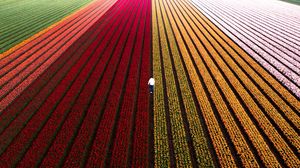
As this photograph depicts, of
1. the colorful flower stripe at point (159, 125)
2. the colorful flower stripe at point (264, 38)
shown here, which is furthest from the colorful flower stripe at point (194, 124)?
the colorful flower stripe at point (264, 38)

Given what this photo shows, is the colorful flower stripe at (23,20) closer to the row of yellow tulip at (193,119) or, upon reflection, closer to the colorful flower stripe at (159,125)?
the colorful flower stripe at (159,125)

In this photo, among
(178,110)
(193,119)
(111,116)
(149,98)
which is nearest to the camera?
(193,119)

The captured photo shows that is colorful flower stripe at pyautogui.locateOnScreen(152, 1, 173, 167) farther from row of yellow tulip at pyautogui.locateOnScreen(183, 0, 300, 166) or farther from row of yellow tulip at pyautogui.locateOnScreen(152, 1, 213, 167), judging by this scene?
row of yellow tulip at pyautogui.locateOnScreen(183, 0, 300, 166)

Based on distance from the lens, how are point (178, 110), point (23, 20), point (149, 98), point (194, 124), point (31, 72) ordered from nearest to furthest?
point (194, 124) → point (178, 110) → point (149, 98) → point (31, 72) → point (23, 20)

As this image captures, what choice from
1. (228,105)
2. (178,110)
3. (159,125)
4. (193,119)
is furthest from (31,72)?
(228,105)

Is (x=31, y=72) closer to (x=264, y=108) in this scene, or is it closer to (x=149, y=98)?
(x=149, y=98)

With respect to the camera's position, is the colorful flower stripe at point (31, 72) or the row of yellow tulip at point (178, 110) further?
the colorful flower stripe at point (31, 72)

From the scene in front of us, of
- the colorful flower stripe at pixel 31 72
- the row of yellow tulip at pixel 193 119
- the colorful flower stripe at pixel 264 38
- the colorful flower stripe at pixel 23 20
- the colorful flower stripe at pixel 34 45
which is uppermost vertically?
the colorful flower stripe at pixel 23 20

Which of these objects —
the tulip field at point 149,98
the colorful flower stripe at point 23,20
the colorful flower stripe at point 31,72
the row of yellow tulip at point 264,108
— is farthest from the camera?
the colorful flower stripe at point 23,20

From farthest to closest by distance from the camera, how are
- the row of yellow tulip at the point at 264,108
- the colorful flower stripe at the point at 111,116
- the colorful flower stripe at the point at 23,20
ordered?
the colorful flower stripe at the point at 23,20, the row of yellow tulip at the point at 264,108, the colorful flower stripe at the point at 111,116
